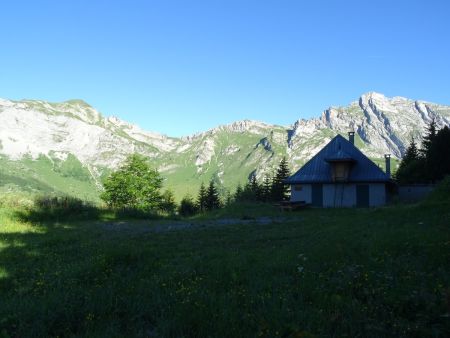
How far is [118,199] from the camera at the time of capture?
70.2 meters

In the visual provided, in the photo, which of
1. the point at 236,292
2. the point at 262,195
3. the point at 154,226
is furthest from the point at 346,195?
the point at 262,195

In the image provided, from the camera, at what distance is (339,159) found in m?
38.7

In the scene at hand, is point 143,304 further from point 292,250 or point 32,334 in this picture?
point 292,250

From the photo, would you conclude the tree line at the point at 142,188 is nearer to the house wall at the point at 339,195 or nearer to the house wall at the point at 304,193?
the house wall at the point at 304,193

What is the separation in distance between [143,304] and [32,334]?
1.62m

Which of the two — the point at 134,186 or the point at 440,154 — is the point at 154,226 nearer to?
the point at 440,154

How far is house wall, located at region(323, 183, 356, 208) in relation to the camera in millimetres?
39344

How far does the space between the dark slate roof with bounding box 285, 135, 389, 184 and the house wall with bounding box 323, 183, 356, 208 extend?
921 millimetres

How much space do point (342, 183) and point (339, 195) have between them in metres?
1.30

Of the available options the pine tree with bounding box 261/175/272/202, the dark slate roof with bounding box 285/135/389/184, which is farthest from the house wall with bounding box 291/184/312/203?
the pine tree with bounding box 261/175/272/202

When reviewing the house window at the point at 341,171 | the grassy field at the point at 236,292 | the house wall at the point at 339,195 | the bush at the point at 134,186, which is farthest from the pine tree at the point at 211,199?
the grassy field at the point at 236,292

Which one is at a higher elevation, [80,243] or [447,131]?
[447,131]

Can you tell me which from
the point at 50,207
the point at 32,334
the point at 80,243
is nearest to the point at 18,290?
the point at 32,334

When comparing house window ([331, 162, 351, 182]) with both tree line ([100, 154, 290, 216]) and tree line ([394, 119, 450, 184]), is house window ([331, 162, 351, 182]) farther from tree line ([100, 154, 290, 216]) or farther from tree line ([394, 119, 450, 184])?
tree line ([100, 154, 290, 216])
